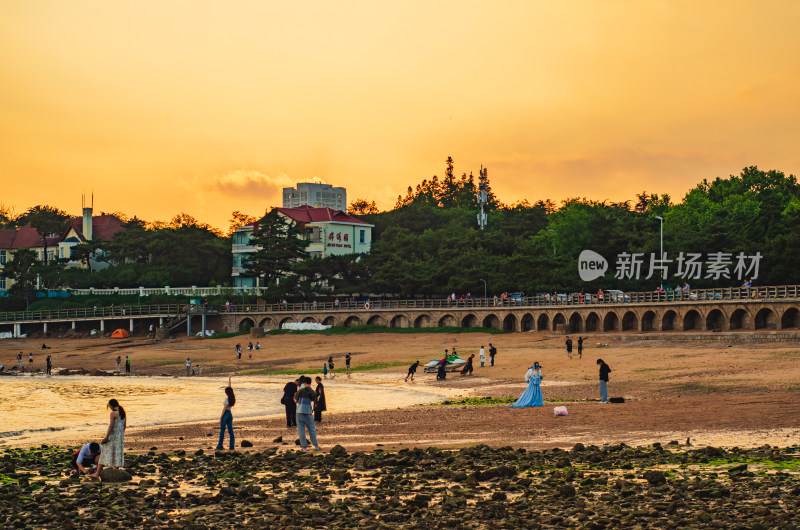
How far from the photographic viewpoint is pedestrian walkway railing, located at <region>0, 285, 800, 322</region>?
6525 centimetres

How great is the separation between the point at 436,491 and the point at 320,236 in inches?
3565

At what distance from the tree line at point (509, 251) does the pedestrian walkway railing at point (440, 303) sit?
2628mm

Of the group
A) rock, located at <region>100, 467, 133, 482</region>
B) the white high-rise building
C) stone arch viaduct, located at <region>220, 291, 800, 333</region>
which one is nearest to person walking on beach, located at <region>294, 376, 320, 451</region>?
rock, located at <region>100, 467, 133, 482</region>

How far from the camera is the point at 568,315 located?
244 feet

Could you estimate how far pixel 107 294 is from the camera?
106875mm

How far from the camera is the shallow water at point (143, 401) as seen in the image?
1166 inches

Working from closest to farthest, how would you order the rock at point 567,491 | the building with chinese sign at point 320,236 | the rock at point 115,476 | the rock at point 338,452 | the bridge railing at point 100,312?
the rock at point 567,491 < the rock at point 115,476 < the rock at point 338,452 < the bridge railing at point 100,312 < the building with chinese sign at point 320,236

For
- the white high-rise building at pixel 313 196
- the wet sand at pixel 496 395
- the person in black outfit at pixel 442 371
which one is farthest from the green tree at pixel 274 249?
the person in black outfit at pixel 442 371

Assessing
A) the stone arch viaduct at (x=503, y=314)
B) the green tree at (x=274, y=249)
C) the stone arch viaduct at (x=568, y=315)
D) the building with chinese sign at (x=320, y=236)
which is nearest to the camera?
the stone arch viaduct at (x=568, y=315)

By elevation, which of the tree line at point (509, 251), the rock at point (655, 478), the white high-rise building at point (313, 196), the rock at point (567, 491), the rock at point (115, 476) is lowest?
the rock at point (115, 476)

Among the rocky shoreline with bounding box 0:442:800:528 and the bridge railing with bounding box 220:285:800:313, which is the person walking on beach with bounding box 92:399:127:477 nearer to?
the rocky shoreline with bounding box 0:442:800:528

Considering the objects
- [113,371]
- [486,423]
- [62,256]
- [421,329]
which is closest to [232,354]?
[113,371]

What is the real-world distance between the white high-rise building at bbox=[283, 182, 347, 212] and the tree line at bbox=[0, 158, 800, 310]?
16.4 metres

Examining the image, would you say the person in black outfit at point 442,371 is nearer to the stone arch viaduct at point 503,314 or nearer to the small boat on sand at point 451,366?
the small boat on sand at point 451,366
